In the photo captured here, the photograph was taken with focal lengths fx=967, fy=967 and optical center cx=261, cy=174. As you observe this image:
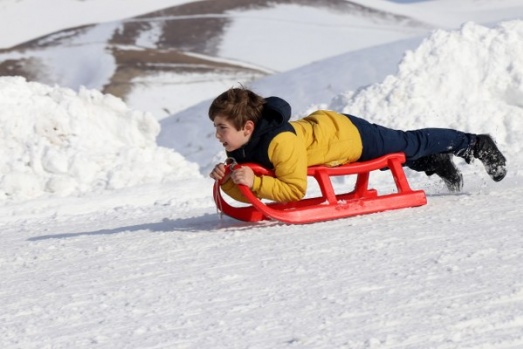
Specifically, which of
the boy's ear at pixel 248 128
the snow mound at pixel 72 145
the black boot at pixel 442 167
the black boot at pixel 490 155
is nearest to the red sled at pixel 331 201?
the boy's ear at pixel 248 128

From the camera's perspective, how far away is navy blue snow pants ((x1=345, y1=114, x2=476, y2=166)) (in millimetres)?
5023

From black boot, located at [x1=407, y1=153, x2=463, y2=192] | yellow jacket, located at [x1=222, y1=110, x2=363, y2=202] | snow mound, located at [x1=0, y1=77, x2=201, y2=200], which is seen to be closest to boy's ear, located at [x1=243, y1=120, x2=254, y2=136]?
yellow jacket, located at [x1=222, y1=110, x2=363, y2=202]

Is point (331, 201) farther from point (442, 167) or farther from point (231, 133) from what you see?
point (442, 167)

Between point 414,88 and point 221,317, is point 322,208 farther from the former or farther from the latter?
point 414,88

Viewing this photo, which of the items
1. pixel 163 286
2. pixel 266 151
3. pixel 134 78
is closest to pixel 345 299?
pixel 163 286

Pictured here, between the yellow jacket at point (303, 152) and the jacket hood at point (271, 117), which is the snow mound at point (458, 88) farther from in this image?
the jacket hood at point (271, 117)

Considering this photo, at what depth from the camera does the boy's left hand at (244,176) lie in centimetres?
450

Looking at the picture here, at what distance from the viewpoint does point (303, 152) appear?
4641mm

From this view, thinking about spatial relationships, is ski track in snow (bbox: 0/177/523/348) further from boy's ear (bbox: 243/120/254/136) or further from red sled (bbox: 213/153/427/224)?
boy's ear (bbox: 243/120/254/136)

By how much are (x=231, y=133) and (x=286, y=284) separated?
1.41m

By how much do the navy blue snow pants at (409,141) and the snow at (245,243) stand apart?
32 cm

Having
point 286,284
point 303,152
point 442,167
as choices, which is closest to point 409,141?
point 442,167

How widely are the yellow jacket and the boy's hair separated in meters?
0.16

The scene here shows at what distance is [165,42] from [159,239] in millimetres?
27055
